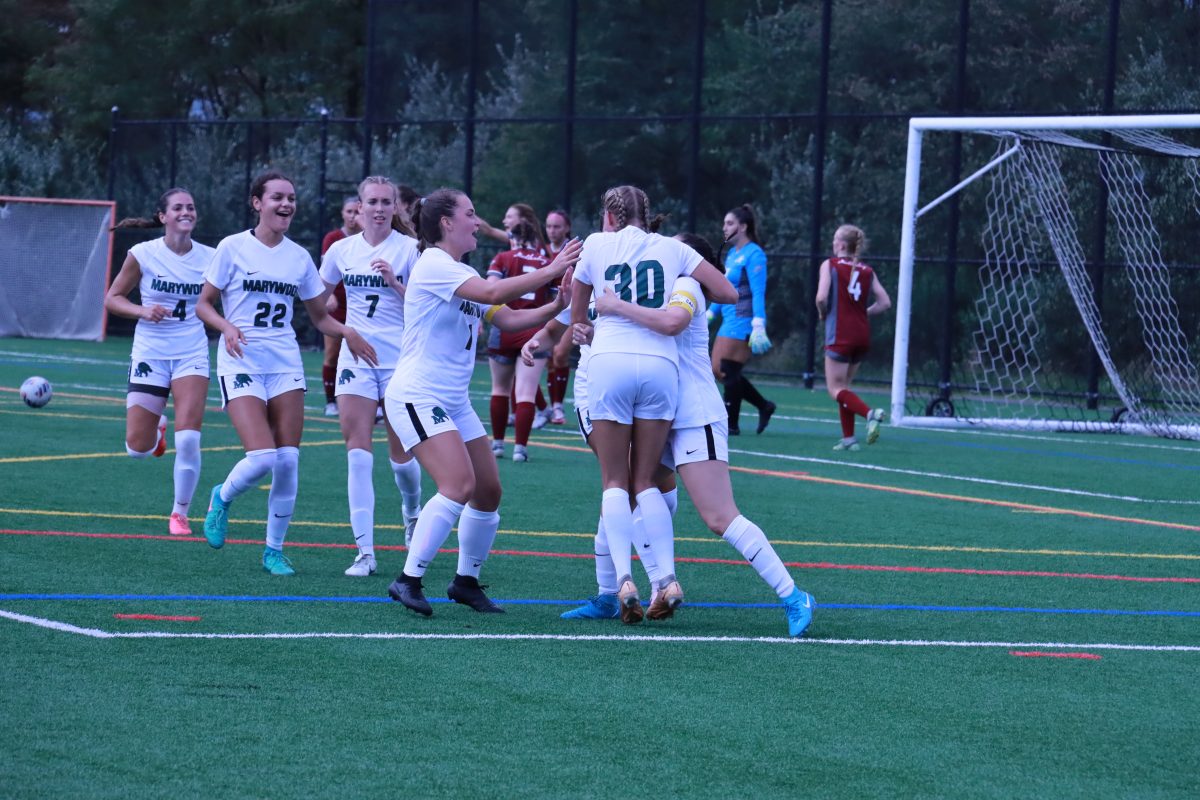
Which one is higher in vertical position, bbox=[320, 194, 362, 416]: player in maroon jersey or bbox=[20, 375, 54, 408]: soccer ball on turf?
bbox=[320, 194, 362, 416]: player in maroon jersey

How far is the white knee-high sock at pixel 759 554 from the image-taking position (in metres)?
7.27

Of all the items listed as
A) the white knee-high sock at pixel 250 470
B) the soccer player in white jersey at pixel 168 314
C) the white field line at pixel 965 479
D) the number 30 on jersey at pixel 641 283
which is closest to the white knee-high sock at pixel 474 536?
the number 30 on jersey at pixel 641 283

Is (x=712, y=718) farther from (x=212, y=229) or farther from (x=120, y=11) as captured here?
(x=120, y=11)

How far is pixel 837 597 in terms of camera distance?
8.35 metres

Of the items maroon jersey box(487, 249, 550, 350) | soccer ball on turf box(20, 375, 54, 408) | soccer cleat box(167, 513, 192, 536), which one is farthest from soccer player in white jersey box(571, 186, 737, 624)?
soccer ball on turf box(20, 375, 54, 408)

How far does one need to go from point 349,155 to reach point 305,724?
3063 centimetres

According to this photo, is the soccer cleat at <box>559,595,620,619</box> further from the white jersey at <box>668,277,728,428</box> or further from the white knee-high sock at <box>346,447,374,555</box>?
the white knee-high sock at <box>346,447,374,555</box>

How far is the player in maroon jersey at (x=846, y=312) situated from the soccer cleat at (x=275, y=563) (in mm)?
8031

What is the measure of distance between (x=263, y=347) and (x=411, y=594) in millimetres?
1984

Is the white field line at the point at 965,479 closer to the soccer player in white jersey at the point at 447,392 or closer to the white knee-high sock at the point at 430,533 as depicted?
the soccer player in white jersey at the point at 447,392

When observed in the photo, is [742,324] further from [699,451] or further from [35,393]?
[699,451]

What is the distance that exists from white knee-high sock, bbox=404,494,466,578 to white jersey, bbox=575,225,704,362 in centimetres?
92

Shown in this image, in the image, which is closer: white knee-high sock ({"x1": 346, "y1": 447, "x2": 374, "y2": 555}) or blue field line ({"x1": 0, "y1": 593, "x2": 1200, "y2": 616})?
blue field line ({"x1": 0, "y1": 593, "x2": 1200, "y2": 616})

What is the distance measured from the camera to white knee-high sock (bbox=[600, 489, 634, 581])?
7434 mm
